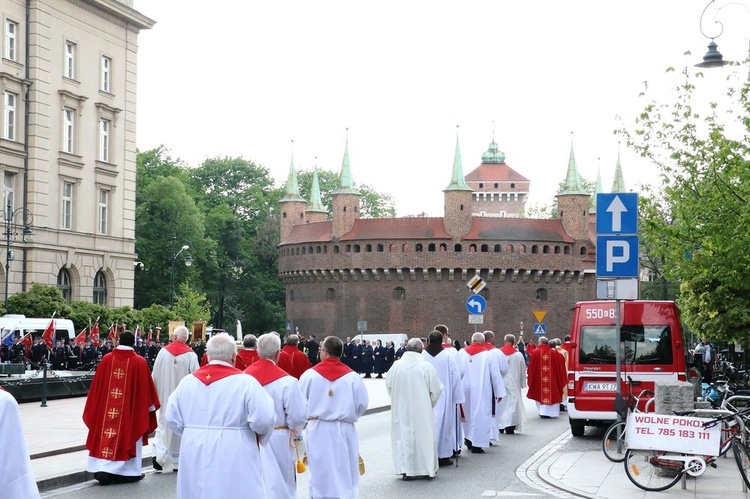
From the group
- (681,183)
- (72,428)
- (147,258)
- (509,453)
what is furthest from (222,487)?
(147,258)

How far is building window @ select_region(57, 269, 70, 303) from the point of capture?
46281 millimetres

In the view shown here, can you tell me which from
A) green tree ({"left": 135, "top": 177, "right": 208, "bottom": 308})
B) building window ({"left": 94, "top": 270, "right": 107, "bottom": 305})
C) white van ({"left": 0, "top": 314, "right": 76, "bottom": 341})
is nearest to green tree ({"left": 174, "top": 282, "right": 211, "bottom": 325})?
green tree ({"left": 135, "top": 177, "right": 208, "bottom": 308})

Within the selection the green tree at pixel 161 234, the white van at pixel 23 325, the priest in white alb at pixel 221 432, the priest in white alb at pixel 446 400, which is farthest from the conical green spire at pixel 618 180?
the priest in white alb at pixel 221 432

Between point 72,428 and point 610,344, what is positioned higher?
point 610,344

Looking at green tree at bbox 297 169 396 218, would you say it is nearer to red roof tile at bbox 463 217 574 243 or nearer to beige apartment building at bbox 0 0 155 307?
red roof tile at bbox 463 217 574 243

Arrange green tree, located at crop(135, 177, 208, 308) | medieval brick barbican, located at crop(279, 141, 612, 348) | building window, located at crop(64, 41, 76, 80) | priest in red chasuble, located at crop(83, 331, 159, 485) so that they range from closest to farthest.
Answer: priest in red chasuble, located at crop(83, 331, 159, 485), building window, located at crop(64, 41, 76, 80), green tree, located at crop(135, 177, 208, 308), medieval brick barbican, located at crop(279, 141, 612, 348)

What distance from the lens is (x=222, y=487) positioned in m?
8.21

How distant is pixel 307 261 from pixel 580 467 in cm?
7198

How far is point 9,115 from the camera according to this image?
144 feet

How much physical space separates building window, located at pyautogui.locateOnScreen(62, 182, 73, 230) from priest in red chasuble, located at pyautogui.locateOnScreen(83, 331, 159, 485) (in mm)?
33985

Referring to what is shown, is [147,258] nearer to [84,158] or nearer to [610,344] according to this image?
[84,158]

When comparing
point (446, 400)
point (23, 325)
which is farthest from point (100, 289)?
point (446, 400)

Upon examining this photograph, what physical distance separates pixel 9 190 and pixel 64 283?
469 centimetres

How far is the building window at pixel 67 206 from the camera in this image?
46.8 meters
